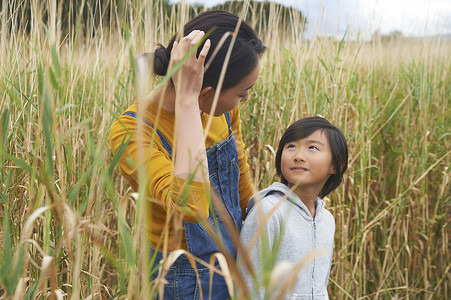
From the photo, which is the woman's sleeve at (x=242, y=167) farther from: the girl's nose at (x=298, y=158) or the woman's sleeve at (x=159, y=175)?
the woman's sleeve at (x=159, y=175)

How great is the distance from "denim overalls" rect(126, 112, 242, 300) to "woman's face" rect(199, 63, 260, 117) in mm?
126

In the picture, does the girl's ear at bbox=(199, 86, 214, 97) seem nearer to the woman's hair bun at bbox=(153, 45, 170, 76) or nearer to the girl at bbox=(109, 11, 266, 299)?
the girl at bbox=(109, 11, 266, 299)

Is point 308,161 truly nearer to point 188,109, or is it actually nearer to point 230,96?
point 230,96

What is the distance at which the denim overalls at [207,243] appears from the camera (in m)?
1.06

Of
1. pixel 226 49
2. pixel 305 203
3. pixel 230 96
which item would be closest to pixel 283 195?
pixel 305 203

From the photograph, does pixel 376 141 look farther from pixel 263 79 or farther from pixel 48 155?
pixel 48 155

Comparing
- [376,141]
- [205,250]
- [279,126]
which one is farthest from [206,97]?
[376,141]

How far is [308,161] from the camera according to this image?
3.92 ft

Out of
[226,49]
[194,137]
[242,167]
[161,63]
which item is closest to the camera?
[194,137]

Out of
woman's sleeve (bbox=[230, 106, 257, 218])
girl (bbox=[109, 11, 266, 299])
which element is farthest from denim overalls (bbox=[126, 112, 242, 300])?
woman's sleeve (bbox=[230, 106, 257, 218])

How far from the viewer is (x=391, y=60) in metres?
4.02

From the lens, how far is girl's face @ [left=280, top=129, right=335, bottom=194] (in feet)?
3.90

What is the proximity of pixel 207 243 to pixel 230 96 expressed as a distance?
369mm

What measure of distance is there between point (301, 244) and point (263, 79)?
0.94 meters
